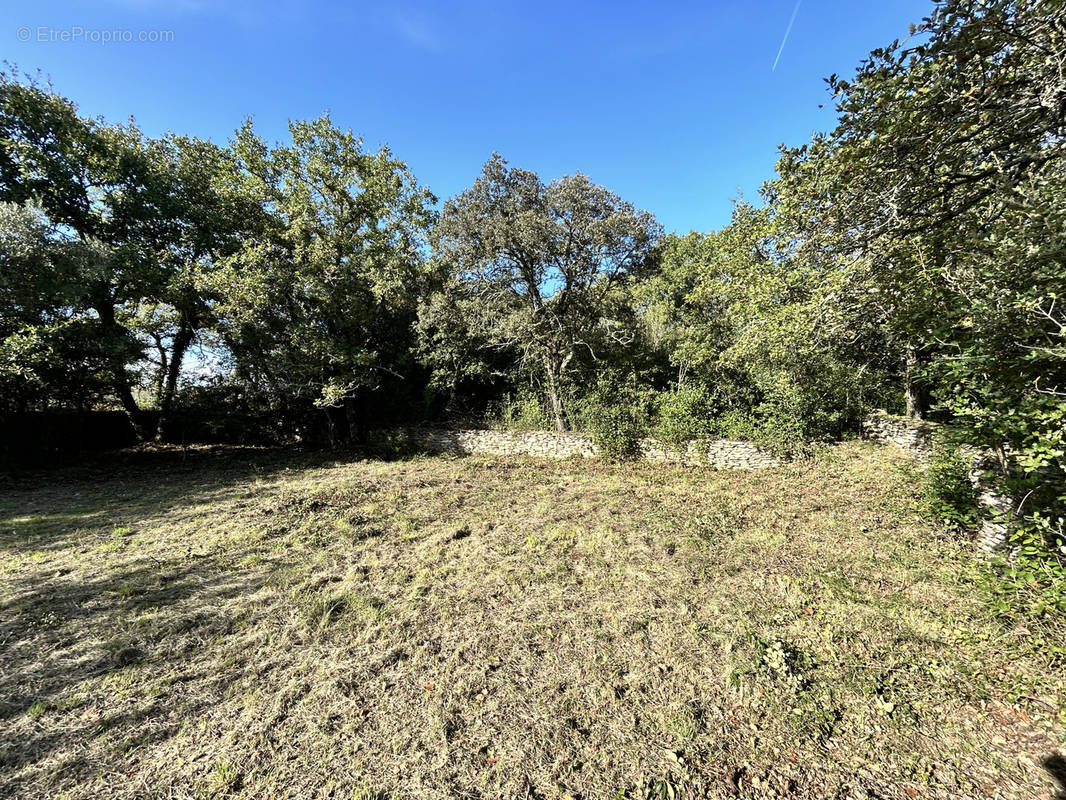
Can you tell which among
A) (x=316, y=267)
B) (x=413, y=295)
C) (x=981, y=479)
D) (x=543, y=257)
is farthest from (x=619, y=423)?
(x=316, y=267)

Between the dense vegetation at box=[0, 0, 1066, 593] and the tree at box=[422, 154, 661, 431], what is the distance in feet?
0.19

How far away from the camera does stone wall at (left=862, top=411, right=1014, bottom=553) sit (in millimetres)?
3514

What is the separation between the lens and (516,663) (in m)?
3.04

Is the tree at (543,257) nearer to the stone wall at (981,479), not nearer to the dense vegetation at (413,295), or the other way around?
the dense vegetation at (413,295)

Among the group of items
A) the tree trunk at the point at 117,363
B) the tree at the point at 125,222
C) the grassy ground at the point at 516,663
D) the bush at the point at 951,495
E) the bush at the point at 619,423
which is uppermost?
the tree at the point at 125,222

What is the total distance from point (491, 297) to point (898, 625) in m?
9.39

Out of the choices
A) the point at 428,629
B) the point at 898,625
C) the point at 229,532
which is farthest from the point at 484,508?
the point at 898,625

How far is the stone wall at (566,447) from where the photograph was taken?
8.87 metres

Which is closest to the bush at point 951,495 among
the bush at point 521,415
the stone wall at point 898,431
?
the stone wall at point 898,431

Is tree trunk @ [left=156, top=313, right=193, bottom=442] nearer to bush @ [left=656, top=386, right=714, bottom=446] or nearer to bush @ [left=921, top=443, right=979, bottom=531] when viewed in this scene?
bush @ [left=656, top=386, right=714, bottom=446]

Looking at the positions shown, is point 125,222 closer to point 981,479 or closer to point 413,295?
point 413,295

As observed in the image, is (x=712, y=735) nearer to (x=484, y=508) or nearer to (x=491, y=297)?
(x=484, y=508)

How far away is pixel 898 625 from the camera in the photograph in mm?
3314

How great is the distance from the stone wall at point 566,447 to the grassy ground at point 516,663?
3.01 m
